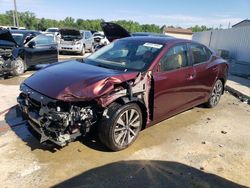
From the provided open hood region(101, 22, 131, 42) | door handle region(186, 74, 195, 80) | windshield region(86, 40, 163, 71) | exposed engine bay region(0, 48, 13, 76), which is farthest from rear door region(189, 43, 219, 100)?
exposed engine bay region(0, 48, 13, 76)

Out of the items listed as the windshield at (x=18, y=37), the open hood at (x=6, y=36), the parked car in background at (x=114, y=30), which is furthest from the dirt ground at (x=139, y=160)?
the parked car in background at (x=114, y=30)

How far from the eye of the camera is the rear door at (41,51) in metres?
10.5

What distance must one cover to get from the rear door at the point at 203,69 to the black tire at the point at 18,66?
250 inches

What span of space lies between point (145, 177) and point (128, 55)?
2.33m

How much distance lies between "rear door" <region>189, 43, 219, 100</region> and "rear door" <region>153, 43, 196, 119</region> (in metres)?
0.23

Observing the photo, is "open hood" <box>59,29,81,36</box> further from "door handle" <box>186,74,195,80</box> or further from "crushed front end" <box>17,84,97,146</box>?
"crushed front end" <box>17,84,97,146</box>

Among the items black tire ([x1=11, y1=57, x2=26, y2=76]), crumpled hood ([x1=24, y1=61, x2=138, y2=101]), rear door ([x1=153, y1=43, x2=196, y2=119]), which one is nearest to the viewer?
crumpled hood ([x1=24, y1=61, x2=138, y2=101])

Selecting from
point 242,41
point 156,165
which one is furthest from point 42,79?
point 242,41

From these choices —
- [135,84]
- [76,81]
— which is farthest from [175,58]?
[76,81]

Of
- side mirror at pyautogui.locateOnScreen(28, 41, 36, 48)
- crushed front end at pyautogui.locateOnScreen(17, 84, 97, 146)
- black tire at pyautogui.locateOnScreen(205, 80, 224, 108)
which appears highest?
side mirror at pyautogui.locateOnScreen(28, 41, 36, 48)

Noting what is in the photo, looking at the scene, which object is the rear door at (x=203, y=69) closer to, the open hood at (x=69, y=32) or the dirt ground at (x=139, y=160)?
the dirt ground at (x=139, y=160)

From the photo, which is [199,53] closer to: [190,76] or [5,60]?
[190,76]

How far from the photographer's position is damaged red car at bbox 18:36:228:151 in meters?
3.84

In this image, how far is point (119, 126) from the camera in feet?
14.0
